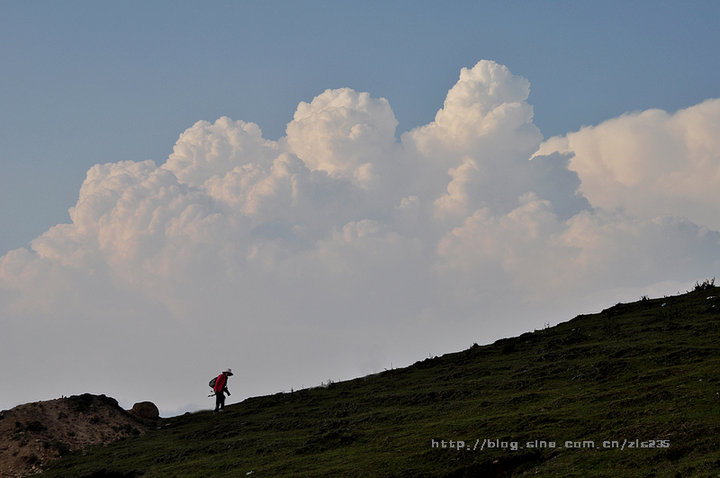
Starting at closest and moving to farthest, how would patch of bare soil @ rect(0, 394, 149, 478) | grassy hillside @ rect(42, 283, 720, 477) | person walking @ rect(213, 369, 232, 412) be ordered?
grassy hillside @ rect(42, 283, 720, 477), patch of bare soil @ rect(0, 394, 149, 478), person walking @ rect(213, 369, 232, 412)

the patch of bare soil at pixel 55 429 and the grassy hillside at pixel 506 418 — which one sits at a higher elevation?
the patch of bare soil at pixel 55 429

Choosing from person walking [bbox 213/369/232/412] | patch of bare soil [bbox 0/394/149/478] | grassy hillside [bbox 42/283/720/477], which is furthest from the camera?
person walking [bbox 213/369/232/412]

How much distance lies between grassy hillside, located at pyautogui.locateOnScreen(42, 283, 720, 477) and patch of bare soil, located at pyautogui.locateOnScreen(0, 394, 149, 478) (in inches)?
74.7

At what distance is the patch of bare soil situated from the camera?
3803cm

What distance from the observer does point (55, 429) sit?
41.8 metres

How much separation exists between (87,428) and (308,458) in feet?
68.3

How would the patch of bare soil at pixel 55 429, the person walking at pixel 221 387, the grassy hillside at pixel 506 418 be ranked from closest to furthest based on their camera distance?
the grassy hillside at pixel 506 418
the patch of bare soil at pixel 55 429
the person walking at pixel 221 387

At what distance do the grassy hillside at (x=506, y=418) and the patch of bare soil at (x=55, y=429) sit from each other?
1.90m

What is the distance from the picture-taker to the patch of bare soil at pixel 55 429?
38.0 meters

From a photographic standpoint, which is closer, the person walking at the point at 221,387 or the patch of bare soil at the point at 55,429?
the patch of bare soil at the point at 55,429

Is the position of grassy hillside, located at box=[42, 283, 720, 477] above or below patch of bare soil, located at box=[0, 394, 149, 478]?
below

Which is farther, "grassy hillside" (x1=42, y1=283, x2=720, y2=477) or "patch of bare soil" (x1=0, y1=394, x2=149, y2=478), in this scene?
"patch of bare soil" (x1=0, y1=394, x2=149, y2=478)

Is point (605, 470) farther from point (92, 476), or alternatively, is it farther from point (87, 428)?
point (87, 428)

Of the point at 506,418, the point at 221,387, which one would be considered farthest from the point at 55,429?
the point at 506,418
